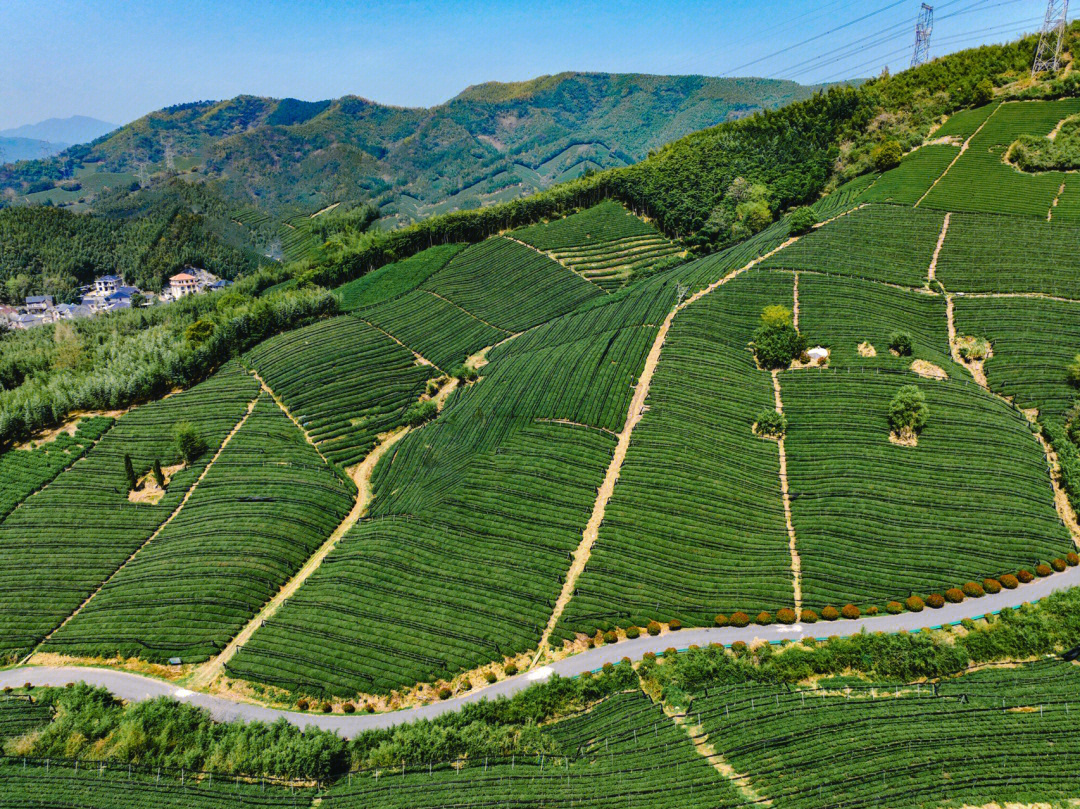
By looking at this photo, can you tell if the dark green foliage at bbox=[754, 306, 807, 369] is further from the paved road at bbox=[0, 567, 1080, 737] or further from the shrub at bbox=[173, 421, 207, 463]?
the shrub at bbox=[173, 421, 207, 463]

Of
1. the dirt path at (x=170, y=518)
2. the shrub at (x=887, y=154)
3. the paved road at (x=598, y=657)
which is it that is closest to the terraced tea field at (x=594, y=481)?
the dirt path at (x=170, y=518)

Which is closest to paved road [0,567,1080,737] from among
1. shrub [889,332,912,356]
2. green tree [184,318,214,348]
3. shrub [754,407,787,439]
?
shrub [754,407,787,439]

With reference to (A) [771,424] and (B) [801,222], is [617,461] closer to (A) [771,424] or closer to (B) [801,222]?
(A) [771,424]

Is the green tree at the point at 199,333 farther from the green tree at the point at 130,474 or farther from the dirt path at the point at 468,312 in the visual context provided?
the dirt path at the point at 468,312

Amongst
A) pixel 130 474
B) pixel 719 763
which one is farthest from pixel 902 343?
pixel 130 474

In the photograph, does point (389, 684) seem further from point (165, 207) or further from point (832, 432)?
point (165, 207)
